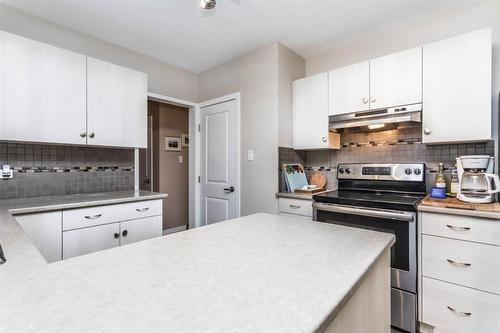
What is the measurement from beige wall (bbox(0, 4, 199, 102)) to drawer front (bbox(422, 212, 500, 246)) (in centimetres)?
293

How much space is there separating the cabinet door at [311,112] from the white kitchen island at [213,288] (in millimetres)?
1745

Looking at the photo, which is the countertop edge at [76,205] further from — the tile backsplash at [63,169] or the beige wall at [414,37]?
the beige wall at [414,37]

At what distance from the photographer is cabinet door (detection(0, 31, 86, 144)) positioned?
1767 mm

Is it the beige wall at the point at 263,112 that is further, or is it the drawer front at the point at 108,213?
the beige wall at the point at 263,112

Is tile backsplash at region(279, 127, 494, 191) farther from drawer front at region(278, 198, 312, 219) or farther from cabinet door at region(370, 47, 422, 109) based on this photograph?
cabinet door at region(370, 47, 422, 109)

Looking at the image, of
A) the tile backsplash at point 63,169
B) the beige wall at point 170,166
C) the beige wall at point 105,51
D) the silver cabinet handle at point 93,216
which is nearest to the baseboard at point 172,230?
the beige wall at point 170,166

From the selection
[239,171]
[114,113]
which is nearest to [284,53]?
[239,171]

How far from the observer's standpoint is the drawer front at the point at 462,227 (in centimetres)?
150

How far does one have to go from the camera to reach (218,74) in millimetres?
3213

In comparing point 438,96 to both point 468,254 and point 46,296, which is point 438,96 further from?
point 46,296

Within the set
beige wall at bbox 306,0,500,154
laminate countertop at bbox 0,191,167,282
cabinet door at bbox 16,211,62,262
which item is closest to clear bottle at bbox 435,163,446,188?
beige wall at bbox 306,0,500,154

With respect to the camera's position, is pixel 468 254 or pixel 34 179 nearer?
pixel 468 254

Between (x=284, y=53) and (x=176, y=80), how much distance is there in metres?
1.42

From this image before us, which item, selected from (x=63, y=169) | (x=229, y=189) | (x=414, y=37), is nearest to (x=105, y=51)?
(x=63, y=169)
